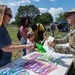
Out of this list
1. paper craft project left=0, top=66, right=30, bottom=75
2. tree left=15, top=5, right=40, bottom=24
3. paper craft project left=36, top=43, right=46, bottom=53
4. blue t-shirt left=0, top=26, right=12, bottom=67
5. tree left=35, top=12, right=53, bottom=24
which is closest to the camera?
paper craft project left=0, top=66, right=30, bottom=75

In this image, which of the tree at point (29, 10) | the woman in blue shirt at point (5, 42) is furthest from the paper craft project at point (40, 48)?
the tree at point (29, 10)

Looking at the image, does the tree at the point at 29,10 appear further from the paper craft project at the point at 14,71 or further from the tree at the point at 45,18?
the paper craft project at the point at 14,71

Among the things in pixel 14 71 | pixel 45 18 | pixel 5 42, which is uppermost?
pixel 45 18

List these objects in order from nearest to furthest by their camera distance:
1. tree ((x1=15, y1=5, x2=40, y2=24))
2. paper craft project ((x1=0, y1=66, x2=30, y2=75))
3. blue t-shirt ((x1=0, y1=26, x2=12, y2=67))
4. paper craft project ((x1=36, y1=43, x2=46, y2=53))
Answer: paper craft project ((x1=0, y1=66, x2=30, y2=75)), blue t-shirt ((x1=0, y1=26, x2=12, y2=67)), paper craft project ((x1=36, y1=43, x2=46, y2=53)), tree ((x1=15, y1=5, x2=40, y2=24))

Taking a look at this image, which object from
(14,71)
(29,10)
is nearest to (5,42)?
(14,71)

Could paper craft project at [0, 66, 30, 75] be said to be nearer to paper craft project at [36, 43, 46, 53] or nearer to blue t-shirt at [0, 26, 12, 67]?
Result: blue t-shirt at [0, 26, 12, 67]

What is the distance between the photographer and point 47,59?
3014mm

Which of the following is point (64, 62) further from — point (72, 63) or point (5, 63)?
point (5, 63)

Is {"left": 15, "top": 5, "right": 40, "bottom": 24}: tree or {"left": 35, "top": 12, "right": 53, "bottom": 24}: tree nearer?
{"left": 35, "top": 12, "right": 53, "bottom": 24}: tree

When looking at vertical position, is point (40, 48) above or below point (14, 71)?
above

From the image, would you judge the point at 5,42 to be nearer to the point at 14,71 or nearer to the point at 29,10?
the point at 14,71

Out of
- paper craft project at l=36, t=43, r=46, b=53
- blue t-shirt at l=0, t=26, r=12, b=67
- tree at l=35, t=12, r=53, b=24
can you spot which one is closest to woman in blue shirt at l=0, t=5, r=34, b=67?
blue t-shirt at l=0, t=26, r=12, b=67

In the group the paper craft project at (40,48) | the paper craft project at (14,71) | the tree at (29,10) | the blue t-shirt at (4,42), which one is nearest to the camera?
the paper craft project at (14,71)

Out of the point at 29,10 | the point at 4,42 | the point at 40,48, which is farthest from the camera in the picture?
the point at 29,10
